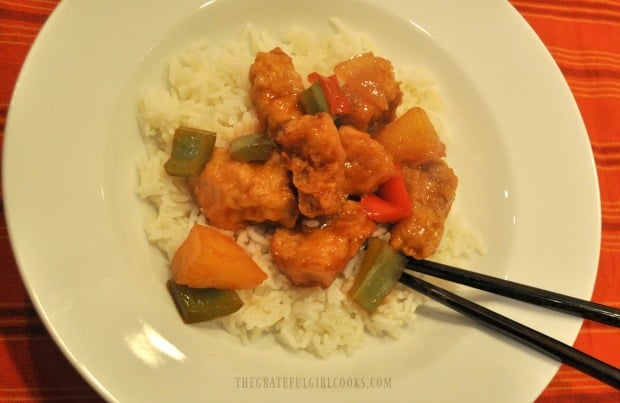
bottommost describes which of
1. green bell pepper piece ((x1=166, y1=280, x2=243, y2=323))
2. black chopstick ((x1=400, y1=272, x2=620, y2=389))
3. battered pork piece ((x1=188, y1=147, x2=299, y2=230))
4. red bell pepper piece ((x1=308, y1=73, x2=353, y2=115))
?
black chopstick ((x1=400, y1=272, x2=620, y2=389))

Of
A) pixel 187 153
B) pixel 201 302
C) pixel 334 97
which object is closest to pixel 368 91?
pixel 334 97

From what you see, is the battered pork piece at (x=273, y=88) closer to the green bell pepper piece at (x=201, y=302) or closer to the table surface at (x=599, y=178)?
the green bell pepper piece at (x=201, y=302)

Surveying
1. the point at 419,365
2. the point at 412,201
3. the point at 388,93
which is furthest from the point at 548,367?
the point at 388,93

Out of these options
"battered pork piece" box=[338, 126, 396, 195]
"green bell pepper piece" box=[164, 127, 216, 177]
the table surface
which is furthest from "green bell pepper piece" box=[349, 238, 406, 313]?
the table surface

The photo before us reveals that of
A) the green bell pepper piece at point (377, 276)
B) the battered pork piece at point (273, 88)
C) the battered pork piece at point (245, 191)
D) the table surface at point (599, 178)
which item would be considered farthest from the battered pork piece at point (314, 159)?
the table surface at point (599, 178)

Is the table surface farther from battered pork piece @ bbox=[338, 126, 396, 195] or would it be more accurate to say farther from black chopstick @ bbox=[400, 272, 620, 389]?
battered pork piece @ bbox=[338, 126, 396, 195]

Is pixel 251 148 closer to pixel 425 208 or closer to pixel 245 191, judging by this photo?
pixel 245 191
